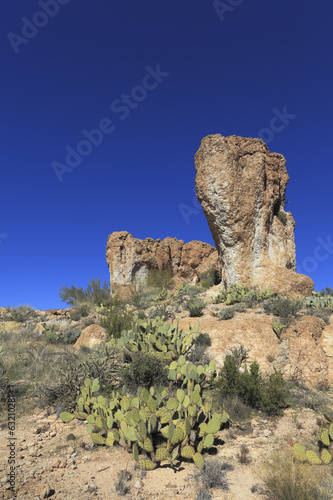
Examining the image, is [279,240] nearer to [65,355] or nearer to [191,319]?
[191,319]

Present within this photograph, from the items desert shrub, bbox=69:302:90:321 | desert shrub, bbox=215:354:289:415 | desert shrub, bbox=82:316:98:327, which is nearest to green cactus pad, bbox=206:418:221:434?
desert shrub, bbox=215:354:289:415

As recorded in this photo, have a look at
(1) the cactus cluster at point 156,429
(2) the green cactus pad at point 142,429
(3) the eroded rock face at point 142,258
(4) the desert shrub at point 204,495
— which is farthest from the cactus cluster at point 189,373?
(3) the eroded rock face at point 142,258

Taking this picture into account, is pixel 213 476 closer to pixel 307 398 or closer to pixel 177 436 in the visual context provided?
pixel 177 436

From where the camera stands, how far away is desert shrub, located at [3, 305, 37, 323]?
44.9 feet

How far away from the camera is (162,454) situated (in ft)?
10.0

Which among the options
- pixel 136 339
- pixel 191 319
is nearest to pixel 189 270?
pixel 191 319

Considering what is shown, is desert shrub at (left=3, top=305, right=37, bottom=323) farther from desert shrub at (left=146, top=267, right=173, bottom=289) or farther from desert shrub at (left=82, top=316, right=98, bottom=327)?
desert shrub at (left=146, top=267, right=173, bottom=289)

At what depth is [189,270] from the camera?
3141cm

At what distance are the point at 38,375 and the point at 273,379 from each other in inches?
200

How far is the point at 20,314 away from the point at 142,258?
1936 cm

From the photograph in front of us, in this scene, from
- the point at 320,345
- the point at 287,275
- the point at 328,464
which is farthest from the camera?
the point at 287,275

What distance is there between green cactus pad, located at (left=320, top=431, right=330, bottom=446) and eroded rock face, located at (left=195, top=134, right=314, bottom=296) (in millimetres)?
10196

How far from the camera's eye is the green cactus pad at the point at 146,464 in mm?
2990

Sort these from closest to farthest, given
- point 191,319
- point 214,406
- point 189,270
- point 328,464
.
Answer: point 328,464 → point 214,406 → point 191,319 → point 189,270
